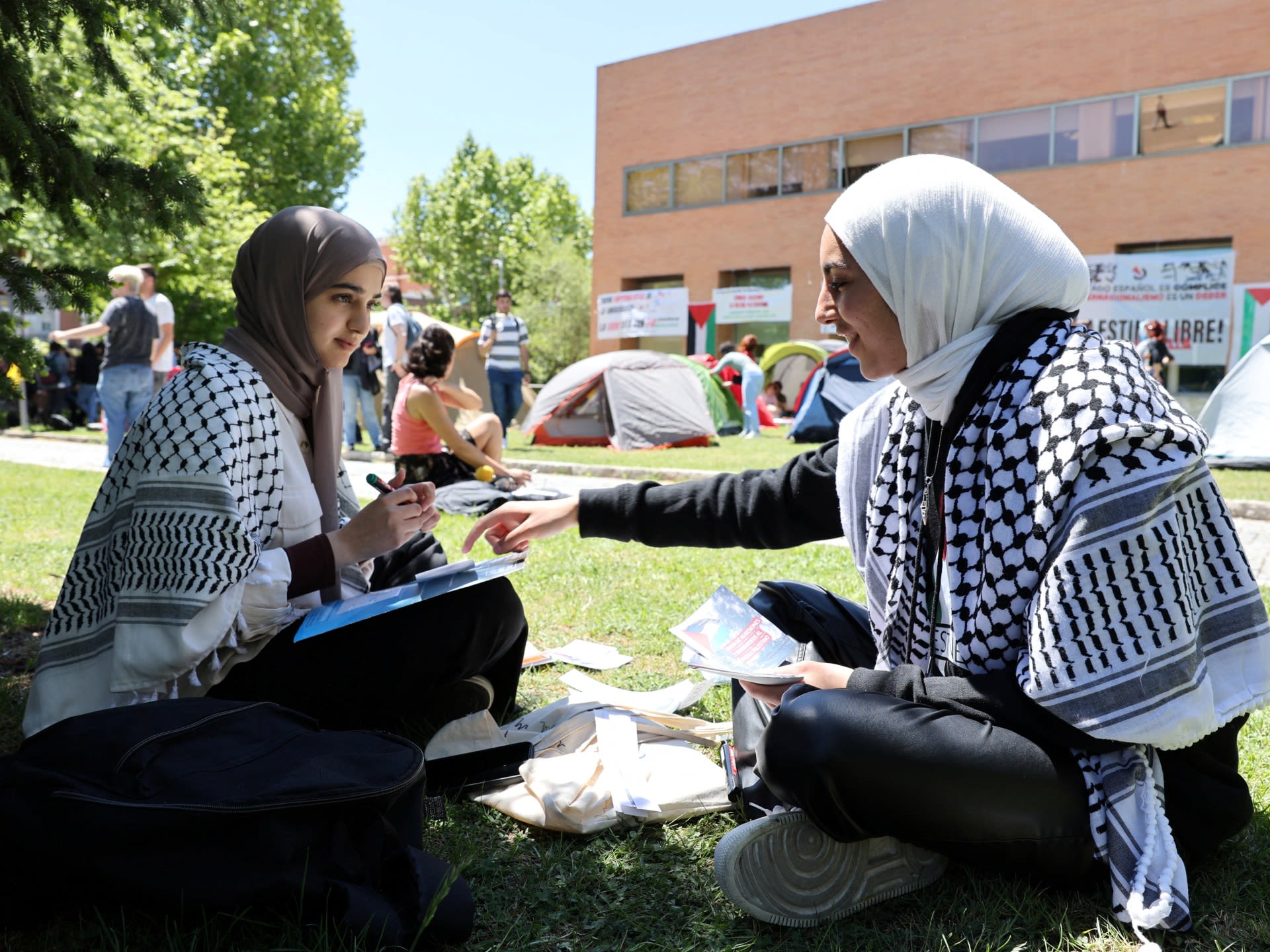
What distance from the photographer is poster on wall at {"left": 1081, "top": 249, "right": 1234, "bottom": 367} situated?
66.1 feet

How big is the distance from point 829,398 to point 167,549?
1256 centimetres

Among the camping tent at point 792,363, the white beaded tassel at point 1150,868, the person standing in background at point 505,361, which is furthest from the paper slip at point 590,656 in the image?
the camping tent at point 792,363

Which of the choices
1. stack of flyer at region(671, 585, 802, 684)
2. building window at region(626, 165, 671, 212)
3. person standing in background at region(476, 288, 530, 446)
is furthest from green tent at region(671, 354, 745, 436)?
stack of flyer at region(671, 585, 802, 684)

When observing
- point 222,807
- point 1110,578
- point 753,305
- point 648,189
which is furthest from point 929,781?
point 648,189

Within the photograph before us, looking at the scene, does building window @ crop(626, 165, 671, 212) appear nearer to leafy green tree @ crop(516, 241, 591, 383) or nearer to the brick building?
the brick building

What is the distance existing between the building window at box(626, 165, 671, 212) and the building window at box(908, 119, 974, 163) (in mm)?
7127

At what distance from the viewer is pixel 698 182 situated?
2877cm

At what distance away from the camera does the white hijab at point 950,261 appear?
187 cm

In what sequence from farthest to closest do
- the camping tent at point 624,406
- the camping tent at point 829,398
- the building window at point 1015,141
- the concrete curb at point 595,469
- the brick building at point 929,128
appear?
the building window at point 1015,141 → the brick building at point 929,128 → the camping tent at point 829,398 → the camping tent at point 624,406 → the concrete curb at point 595,469

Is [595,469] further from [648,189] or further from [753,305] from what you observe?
[648,189]

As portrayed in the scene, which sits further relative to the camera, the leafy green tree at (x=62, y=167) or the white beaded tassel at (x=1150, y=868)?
the leafy green tree at (x=62, y=167)

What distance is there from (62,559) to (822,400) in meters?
10.6

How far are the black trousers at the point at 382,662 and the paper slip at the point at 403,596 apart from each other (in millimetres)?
71

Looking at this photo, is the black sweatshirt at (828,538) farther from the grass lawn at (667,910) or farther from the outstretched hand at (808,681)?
the grass lawn at (667,910)
